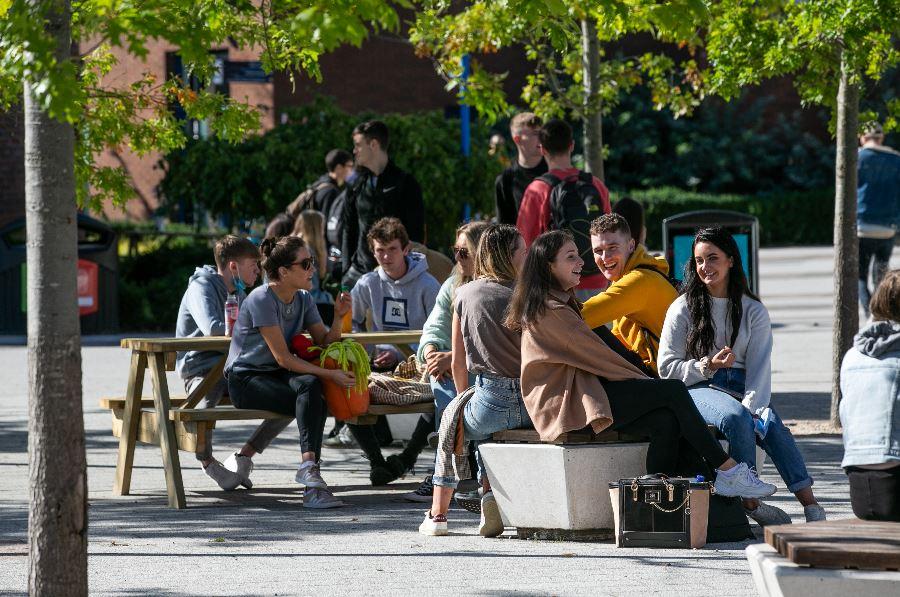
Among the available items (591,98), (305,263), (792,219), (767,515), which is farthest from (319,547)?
(792,219)

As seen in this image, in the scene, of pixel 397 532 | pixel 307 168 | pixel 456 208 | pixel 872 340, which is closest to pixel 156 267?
pixel 307 168

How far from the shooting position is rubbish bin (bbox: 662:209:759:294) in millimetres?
11578

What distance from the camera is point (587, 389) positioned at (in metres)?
6.70

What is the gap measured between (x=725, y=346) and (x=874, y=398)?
64.3 inches

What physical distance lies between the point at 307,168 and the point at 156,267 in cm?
241

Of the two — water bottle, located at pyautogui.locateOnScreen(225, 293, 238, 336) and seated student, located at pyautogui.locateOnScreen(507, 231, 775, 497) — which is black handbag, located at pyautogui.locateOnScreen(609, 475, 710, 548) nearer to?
seated student, located at pyautogui.locateOnScreen(507, 231, 775, 497)

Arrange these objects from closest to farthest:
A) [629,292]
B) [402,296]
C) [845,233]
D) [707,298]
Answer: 1. [707,298]
2. [629,292]
3. [402,296]
4. [845,233]

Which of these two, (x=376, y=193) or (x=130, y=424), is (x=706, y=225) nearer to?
(x=376, y=193)

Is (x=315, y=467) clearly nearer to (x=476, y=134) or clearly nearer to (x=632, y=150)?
(x=476, y=134)

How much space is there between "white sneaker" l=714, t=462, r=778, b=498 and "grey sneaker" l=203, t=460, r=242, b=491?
116 inches

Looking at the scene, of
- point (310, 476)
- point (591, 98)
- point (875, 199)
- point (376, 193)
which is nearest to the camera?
point (310, 476)

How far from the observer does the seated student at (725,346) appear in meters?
7.03

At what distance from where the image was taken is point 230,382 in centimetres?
812

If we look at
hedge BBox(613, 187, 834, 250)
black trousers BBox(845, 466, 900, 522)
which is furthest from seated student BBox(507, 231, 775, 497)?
hedge BBox(613, 187, 834, 250)
